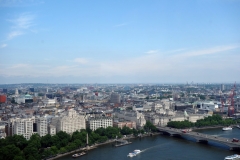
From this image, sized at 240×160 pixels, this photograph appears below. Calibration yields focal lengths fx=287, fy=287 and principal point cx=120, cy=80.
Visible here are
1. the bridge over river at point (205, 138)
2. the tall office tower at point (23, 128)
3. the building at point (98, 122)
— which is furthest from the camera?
the building at point (98, 122)

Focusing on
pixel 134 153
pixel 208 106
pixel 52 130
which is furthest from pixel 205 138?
pixel 208 106

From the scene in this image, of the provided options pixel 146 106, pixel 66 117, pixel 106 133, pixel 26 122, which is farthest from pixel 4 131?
pixel 146 106

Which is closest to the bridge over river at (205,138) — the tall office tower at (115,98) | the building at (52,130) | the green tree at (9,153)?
the building at (52,130)

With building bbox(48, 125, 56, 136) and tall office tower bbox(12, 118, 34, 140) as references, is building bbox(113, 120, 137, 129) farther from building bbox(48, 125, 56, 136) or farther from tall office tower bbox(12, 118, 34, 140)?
tall office tower bbox(12, 118, 34, 140)

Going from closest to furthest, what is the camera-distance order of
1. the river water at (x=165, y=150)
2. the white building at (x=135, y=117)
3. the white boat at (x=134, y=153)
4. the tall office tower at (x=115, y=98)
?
the river water at (x=165, y=150)
the white boat at (x=134, y=153)
the white building at (x=135, y=117)
the tall office tower at (x=115, y=98)

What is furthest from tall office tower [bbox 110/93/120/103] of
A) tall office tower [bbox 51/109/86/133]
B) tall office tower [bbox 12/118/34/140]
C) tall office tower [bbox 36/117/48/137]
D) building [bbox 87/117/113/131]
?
tall office tower [bbox 12/118/34/140]

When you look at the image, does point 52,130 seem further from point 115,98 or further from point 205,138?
point 115,98

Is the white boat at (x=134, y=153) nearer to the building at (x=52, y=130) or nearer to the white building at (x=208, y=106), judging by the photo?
the building at (x=52, y=130)
